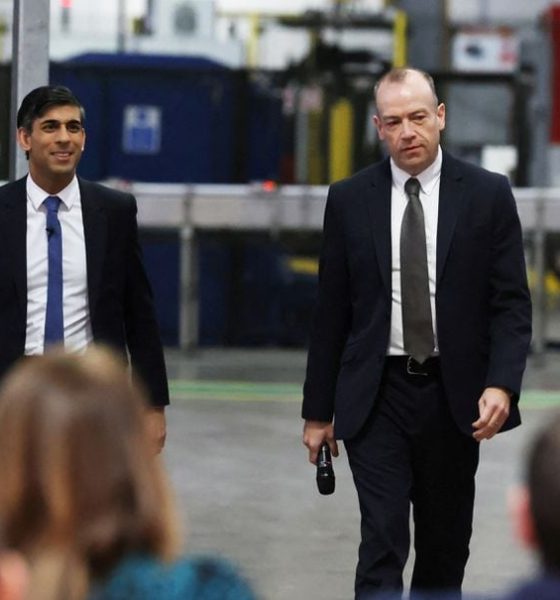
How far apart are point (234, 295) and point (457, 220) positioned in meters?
11.6

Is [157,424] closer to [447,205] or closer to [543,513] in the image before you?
[447,205]

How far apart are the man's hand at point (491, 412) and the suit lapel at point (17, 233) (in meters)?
1.35

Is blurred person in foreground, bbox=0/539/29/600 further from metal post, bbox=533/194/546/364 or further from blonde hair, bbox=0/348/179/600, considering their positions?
metal post, bbox=533/194/546/364

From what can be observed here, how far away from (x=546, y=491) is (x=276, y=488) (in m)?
7.85

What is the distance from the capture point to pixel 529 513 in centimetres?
244

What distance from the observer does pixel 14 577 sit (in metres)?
2.42

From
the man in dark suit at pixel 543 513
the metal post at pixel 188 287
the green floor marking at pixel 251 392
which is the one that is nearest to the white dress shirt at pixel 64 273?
the man in dark suit at pixel 543 513

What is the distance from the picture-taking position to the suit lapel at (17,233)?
226 inches

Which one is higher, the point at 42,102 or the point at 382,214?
the point at 42,102

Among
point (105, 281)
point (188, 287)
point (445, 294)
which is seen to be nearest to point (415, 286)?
point (445, 294)

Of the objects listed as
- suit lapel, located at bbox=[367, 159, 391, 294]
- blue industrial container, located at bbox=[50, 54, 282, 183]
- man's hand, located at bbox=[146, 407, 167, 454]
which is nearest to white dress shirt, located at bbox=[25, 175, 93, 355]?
man's hand, located at bbox=[146, 407, 167, 454]

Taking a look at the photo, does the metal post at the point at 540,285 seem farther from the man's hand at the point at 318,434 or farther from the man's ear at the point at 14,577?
the man's ear at the point at 14,577

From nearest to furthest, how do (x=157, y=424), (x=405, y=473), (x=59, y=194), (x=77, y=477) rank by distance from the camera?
(x=77, y=477)
(x=405, y=473)
(x=59, y=194)
(x=157, y=424)

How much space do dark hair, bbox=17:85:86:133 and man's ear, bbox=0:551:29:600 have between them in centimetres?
351
